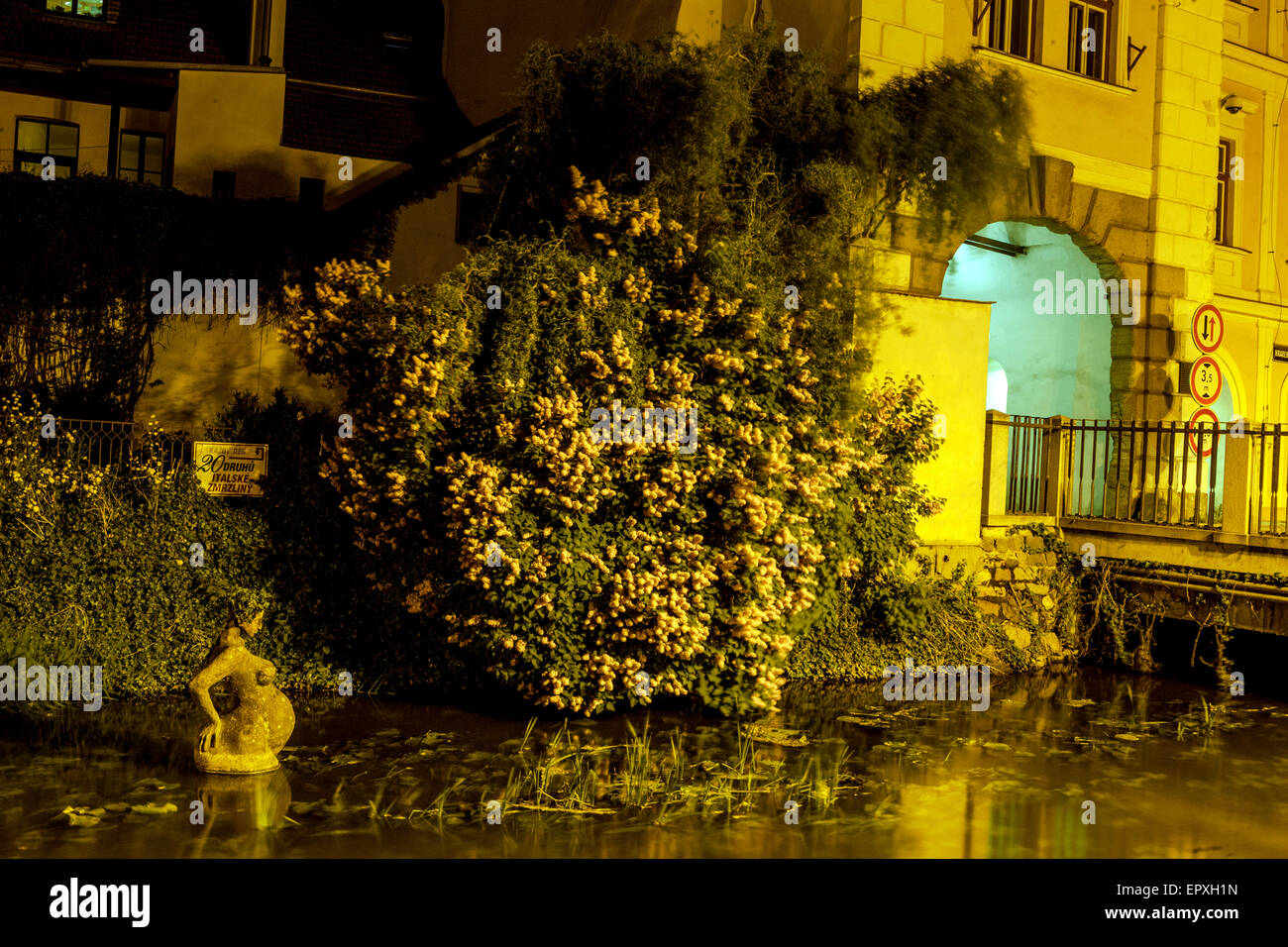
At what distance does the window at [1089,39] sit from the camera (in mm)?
15688

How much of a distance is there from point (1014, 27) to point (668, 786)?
11.3 metres

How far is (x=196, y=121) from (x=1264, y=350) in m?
17.0

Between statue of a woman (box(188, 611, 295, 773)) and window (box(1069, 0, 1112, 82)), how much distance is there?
1259 centimetres

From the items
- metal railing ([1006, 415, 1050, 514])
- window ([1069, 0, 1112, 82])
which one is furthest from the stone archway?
metal railing ([1006, 415, 1050, 514])

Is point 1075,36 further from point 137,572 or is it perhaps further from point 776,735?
point 137,572

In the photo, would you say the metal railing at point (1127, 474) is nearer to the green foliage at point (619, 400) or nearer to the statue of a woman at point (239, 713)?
the green foliage at point (619, 400)

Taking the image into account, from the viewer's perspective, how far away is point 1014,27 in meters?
15.2

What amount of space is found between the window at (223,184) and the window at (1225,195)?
1527cm

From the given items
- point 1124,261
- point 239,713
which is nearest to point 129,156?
point 239,713

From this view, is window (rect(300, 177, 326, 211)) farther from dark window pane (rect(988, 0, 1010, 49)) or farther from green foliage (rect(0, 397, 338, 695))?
dark window pane (rect(988, 0, 1010, 49))

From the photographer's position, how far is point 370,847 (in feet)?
22.3

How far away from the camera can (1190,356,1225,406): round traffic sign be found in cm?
1231

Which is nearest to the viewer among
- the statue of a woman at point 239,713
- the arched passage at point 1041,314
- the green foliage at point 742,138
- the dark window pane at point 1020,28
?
the statue of a woman at point 239,713

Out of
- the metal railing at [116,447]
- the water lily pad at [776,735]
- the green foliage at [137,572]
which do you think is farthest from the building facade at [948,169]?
the green foliage at [137,572]
